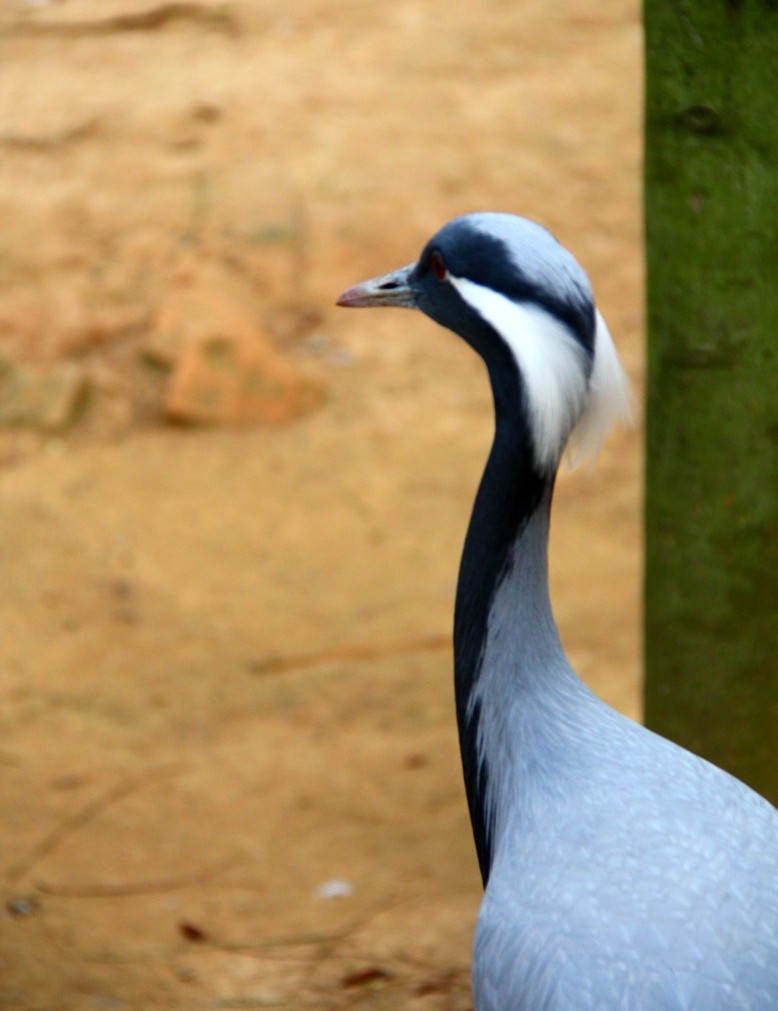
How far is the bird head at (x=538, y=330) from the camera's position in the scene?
7.70 ft

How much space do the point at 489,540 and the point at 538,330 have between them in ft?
1.28

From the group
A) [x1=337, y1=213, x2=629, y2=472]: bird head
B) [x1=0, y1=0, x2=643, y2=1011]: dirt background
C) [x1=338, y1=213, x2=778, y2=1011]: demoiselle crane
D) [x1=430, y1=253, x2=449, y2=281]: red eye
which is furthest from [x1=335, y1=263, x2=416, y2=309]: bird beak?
[x1=0, y1=0, x2=643, y2=1011]: dirt background

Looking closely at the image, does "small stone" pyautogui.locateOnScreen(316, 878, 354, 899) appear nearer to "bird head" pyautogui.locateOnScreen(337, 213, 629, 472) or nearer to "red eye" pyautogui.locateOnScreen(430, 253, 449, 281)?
"bird head" pyautogui.locateOnScreen(337, 213, 629, 472)

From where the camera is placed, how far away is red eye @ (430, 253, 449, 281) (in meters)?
2.63

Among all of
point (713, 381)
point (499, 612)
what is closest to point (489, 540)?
point (499, 612)

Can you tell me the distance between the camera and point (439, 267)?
2654 millimetres

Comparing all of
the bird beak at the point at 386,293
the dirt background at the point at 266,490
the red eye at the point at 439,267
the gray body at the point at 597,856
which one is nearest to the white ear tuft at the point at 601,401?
the gray body at the point at 597,856

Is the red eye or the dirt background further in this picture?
the dirt background

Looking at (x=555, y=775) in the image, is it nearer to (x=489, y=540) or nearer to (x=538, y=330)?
(x=489, y=540)

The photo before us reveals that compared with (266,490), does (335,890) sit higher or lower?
higher

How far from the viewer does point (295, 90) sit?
7895 millimetres

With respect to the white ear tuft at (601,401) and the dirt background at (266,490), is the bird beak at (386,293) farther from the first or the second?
the dirt background at (266,490)

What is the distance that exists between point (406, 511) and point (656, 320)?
9.09 ft

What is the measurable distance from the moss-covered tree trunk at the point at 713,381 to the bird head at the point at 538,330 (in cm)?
50
